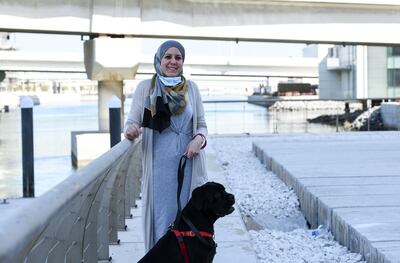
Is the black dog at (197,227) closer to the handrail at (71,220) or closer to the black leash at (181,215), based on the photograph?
the black leash at (181,215)

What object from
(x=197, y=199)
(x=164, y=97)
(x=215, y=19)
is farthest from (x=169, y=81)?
(x=215, y=19)

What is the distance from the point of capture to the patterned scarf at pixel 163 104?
366 centimetres

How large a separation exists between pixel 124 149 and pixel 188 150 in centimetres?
126

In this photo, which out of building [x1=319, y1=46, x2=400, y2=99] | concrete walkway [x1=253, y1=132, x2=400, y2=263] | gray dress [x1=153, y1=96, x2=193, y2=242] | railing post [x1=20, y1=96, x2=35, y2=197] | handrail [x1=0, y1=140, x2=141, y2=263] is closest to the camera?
handrail [x1=0, y1=140, x2=141, y2=263]

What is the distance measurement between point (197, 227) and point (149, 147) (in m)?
0.65

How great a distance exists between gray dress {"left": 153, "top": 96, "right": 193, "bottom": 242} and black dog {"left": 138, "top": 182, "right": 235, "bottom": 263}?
0.35 meters

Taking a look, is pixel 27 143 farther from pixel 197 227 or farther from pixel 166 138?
pixel 197 227

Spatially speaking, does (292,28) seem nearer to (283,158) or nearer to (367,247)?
(283,158)

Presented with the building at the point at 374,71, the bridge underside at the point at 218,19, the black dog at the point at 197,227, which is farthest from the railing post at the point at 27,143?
the building at the point at 374,71

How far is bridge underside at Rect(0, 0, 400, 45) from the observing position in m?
21.6

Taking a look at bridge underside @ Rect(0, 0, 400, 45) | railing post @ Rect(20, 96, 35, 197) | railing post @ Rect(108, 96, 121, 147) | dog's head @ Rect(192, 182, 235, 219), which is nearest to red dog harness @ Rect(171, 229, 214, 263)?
dog's head @ Rect(192, 182, 235, 219)

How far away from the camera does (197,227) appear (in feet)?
11.2

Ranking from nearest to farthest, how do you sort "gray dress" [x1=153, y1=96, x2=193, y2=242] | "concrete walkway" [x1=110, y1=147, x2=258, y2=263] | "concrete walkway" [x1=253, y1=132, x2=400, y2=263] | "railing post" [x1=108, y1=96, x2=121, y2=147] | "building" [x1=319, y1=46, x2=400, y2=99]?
"gray dress" [x1=153, y1=96, x2=193, y2=242] < "concrete walkway" [x1=253, y1=132, x2=400, y2=263] < "concrete walkway" [x1=110, y1=147, x2=258, y2=263] < "railing post" [x1=108, y1=96, x2=121, y2=147] < "building" [x1=319, y1=46, x2=400, y2=99]

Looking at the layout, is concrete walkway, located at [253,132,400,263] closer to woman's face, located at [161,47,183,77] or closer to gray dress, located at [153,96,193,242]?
gray dress, located at [153,96,193,242]
